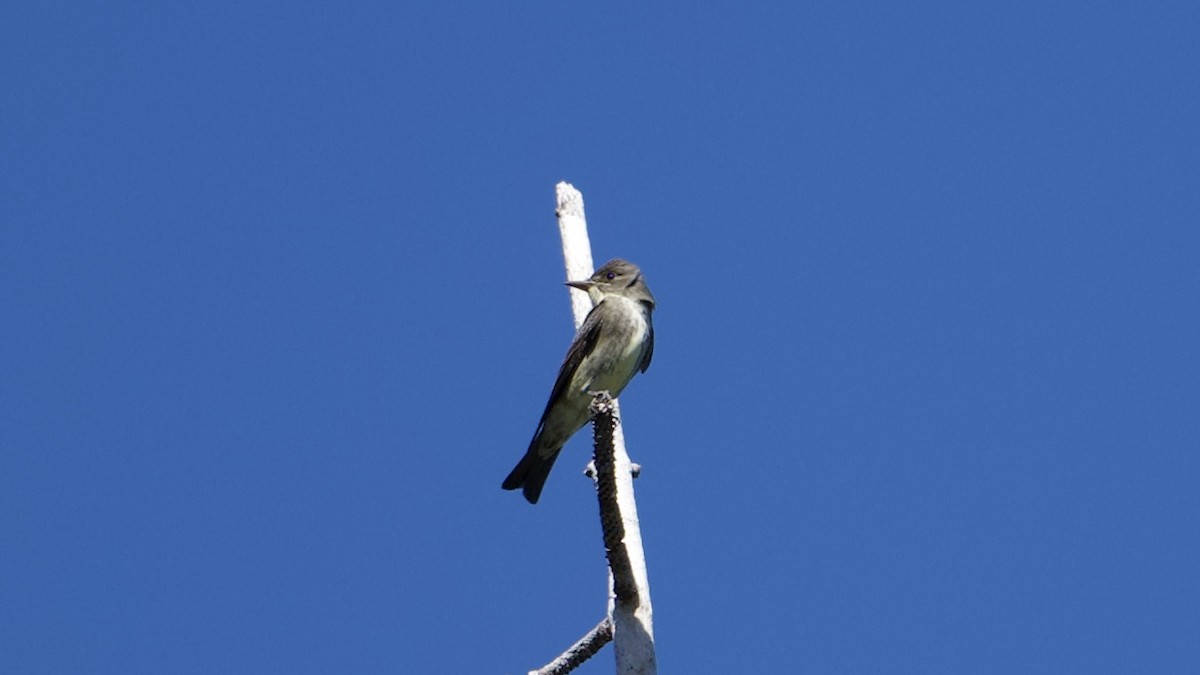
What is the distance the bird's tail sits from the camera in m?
8.23

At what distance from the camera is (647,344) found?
8430mm

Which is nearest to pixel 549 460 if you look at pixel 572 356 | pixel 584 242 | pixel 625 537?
pixel 572 356

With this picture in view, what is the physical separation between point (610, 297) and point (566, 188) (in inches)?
32.0

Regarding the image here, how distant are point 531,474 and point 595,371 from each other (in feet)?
2.26

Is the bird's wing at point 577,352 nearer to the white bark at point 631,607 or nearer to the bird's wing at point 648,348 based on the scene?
the bird's wing at point 648,348

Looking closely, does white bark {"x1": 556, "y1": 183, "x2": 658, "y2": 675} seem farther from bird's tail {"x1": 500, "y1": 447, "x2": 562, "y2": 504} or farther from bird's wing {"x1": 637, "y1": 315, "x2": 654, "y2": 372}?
bird's wing {"x1": 637, "y1": 315, "x2": 654, "y2": 372}

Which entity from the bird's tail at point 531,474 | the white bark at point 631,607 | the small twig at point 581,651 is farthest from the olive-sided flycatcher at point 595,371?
the small twig at point 581,651

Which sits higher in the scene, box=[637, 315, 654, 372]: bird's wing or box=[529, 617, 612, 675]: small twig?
box=[637, 315, 654, 372]: bird's wing

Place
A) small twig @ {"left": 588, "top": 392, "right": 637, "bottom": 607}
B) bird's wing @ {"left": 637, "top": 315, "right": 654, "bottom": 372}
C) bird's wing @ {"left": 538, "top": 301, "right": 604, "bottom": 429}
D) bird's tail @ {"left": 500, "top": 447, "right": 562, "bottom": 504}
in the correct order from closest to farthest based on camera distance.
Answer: small twig @ {"left": 588, "top": 392, "right": 637, "bottom": 607}, bird's wing @ {"left": 538, "top": 301, "right": 604, "bottom": 429}, bird's tail @ {"left": 500, "top": 447, "right": 562, "bottom": 504}, bird's wing @ {"left": 637, "top": 315, "right": 654, "bottom": 372}

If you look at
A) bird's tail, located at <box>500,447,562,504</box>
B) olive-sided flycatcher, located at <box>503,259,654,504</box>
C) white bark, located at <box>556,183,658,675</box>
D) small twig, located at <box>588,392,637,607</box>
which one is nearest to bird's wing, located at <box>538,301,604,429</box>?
olive-sided flycatcher, located at <box>503,259,654,504</box>

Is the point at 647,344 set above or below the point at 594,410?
above

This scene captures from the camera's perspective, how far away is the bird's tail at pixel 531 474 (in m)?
8.23

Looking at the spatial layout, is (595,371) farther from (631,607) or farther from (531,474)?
(631,607)

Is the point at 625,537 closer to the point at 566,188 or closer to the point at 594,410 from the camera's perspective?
the point at 594,410
